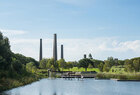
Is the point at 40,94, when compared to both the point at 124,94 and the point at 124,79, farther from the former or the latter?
the point at 124,79

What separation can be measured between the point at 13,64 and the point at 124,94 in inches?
1980

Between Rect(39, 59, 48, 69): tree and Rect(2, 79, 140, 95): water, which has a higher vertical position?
Rect(39, 59, 48, 69): tree

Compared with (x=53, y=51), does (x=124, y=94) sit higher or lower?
lower

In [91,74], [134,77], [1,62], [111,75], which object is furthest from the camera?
[91,74]

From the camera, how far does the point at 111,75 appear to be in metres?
115

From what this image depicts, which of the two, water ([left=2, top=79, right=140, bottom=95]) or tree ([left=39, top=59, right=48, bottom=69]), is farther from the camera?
tree ([left=39, top=59, right=48, bottom=69])

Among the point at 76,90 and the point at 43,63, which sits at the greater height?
the point at 43,63

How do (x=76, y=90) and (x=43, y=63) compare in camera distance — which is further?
(x=43, y=63)

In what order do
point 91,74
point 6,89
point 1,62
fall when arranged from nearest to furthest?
point 6,89 → point 1,62 → point 91,74

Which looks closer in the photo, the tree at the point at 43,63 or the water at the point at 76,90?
the water at the point at 76,90

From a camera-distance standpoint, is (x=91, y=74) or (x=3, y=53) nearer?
(x=3, y=53)

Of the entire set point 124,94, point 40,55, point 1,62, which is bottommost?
point 124,94

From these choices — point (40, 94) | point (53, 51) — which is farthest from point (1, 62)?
point (53, 51)

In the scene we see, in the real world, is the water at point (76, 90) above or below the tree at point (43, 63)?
below
